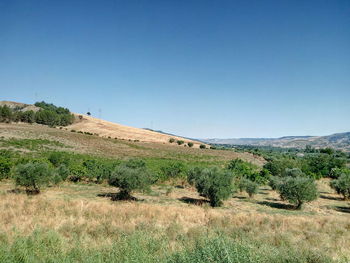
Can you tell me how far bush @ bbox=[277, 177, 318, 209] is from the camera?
20578mm

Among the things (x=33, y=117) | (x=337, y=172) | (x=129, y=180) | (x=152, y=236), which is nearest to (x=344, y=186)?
(x=337, y=172)

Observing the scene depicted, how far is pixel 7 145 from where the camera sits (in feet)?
154

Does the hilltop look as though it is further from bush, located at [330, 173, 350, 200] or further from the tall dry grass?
the tall dry grass

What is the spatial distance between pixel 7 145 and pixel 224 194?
161 feet

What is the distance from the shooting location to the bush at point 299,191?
2058 centimetres

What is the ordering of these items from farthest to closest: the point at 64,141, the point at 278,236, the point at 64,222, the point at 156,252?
the point at 64,141 < the point at 64,222 < the point at 278,236 < the point at 156,252

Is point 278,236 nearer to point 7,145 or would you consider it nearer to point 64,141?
point 7,145

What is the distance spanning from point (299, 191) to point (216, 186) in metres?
8.21

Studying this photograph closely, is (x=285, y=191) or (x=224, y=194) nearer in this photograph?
(x=224, y=194)

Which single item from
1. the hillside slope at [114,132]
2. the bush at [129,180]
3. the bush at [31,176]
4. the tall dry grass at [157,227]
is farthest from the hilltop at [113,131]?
the tall dry grass at [157,227]

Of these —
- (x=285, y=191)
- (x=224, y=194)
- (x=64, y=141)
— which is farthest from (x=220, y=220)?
(x=64, y=141)

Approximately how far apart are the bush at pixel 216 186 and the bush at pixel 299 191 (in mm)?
5932

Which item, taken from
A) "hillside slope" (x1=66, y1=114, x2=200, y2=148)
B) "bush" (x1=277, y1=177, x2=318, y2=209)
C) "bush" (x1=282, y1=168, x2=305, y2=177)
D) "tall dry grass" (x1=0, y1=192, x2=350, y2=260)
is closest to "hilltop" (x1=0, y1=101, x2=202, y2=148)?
"hillside slope" (x1=66, y1=114, x2=200, y2=148)

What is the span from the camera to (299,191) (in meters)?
20.7
